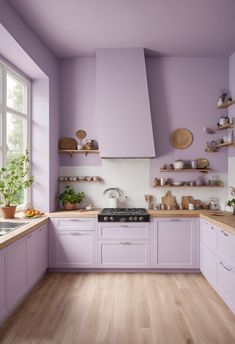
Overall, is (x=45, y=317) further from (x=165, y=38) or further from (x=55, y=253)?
(x=165, y=38)

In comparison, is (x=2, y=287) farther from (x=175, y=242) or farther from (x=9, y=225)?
(x=175, y=242)

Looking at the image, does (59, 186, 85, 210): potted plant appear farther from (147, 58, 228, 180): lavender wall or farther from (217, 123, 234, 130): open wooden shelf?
(217, 123, 234, 130): open wooden shelf

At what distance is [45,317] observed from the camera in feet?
8.78

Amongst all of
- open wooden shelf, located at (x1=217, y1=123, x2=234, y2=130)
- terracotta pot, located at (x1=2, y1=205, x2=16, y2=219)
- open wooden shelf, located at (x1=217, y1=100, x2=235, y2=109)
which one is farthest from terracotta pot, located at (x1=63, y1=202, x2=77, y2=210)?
open wooden shelf, located at (x1=217, y1=100, x2=235, y2=109)

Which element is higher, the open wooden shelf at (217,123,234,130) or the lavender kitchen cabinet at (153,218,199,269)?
the open wooden shelf at (217,123,234,130)

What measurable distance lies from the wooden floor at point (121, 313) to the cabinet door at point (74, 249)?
0.21 m

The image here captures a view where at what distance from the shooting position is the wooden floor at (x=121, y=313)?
7.75 feet

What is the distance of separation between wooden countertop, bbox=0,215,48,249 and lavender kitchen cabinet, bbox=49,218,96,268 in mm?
269

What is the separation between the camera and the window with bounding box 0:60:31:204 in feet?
11.2

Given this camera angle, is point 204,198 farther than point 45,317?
Yes

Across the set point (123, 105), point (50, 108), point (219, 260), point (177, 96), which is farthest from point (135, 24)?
point (219, 260)

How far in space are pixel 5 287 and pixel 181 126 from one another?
3.14m

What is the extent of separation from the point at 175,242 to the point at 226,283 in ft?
3.31

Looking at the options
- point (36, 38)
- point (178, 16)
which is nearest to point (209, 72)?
point (178, 16)
